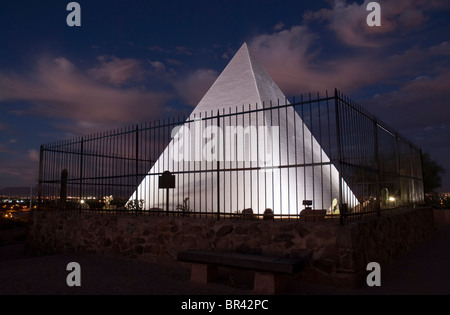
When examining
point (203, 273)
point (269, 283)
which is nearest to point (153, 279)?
point (203, 273)

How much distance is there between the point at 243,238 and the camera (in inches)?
209

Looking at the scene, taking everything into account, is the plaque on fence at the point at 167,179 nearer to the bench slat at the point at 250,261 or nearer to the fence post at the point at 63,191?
the bench slat at the point at 250,261

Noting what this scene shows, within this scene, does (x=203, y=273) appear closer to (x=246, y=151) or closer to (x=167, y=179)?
(x=167, y=179)

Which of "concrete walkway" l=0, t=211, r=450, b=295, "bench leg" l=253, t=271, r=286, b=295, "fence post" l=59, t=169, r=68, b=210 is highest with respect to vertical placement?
"fence post" l=59, t=169, r=68, b=210

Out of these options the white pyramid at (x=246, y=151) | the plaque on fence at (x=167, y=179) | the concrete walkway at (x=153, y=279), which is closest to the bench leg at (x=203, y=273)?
the concrete walkway at (x=153, y=279)

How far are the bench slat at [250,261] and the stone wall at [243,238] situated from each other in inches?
21.5

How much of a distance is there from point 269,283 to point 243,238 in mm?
1187

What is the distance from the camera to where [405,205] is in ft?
30.9

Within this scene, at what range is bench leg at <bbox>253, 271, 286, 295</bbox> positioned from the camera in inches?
163

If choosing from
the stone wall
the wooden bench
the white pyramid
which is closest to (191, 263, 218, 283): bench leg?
the wooden bench

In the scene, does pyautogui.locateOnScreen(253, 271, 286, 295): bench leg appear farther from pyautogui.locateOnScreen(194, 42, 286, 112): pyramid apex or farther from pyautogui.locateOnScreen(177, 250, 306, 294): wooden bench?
pyautogui.locateOnScreen(194, 42, 286, 112): pyramid apex

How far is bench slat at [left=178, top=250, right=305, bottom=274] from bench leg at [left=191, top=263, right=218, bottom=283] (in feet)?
0.44

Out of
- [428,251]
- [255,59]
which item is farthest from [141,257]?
[255,59]
